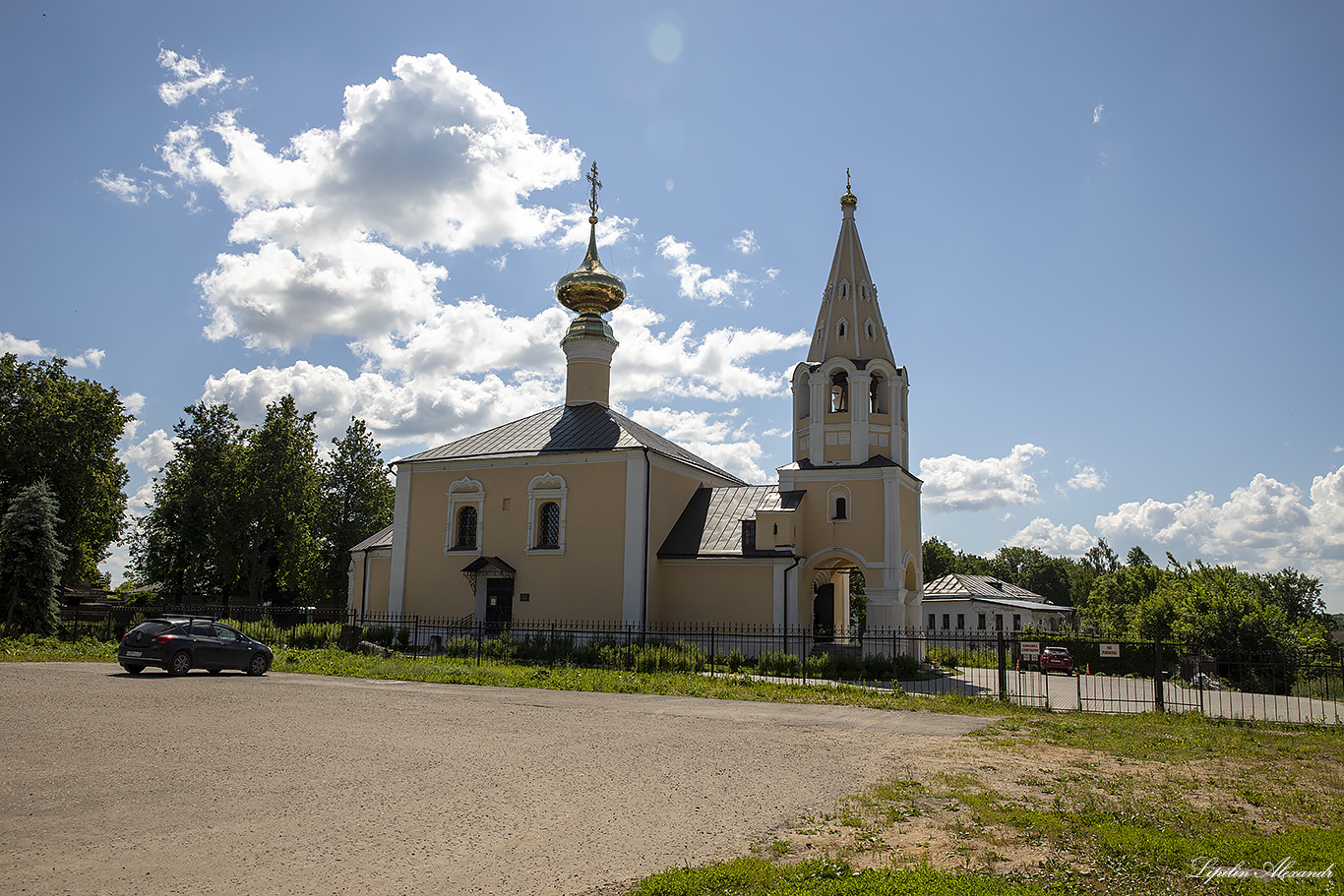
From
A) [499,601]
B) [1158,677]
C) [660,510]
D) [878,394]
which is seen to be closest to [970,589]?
[878,394]

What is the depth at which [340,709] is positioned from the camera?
40.3 ft

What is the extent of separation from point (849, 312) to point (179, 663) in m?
20.2

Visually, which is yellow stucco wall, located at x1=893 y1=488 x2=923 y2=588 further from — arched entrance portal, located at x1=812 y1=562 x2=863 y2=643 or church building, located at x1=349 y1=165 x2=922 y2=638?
arched entrance portal, located at x1=812 y1=562 x2=863 y2=643

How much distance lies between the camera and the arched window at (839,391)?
2717 cm

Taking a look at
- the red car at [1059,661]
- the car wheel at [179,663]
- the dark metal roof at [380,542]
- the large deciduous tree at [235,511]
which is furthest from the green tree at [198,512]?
the red car at [1059,661]

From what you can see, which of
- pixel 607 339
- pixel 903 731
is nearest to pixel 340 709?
pixel 903 731

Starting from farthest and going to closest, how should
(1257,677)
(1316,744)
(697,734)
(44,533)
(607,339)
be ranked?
(607,339), (44,533), (1257,677), (1316,744), (697,734)

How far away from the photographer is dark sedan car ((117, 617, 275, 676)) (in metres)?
16.4

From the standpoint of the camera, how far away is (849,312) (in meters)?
27.7

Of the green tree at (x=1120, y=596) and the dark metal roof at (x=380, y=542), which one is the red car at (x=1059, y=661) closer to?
the green tree at (x=1120, y=596)

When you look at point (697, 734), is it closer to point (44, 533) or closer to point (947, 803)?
point (947, 803)

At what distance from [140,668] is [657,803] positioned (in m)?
14.0

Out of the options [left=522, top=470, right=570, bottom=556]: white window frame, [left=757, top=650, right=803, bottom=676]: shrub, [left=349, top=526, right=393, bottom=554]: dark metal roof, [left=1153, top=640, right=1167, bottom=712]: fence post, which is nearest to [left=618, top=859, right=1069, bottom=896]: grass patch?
[left=1153, top=640, right=1167, bottom=712]: fence post

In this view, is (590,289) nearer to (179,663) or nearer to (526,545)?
(526,545)
